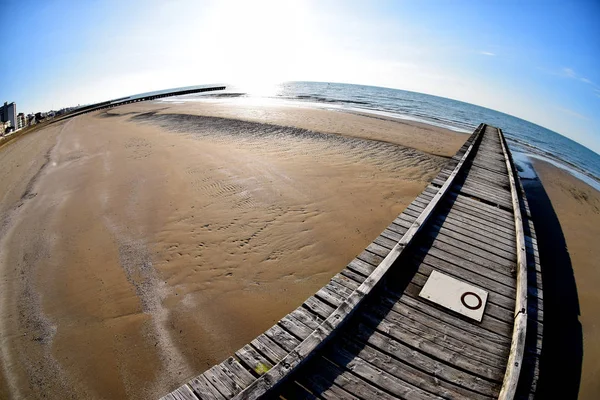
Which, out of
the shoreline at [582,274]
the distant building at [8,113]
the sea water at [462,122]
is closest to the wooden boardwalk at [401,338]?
the shoreline at [582,274]

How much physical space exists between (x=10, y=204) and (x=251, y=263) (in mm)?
9426

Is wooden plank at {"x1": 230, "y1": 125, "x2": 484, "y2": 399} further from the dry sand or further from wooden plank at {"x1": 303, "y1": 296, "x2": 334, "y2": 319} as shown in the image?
the dry sand

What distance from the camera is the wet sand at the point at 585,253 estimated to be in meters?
4.43

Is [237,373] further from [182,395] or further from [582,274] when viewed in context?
[582,274]

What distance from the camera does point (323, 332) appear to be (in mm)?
2857

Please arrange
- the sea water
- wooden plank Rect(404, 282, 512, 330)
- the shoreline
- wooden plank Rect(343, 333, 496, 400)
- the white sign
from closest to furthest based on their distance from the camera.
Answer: wooden plank Rect(343, 333, 496, 400) < wooden plank Rect(404, 282, 512, 330) < the white sign < the shoreline < the sea water

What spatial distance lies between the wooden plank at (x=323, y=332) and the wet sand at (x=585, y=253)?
136 inches

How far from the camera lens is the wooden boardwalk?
255 cm

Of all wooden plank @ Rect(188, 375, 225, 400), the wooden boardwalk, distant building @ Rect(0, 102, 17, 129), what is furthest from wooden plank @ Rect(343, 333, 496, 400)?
distant building @ Rect(0, 102, 17, 129)

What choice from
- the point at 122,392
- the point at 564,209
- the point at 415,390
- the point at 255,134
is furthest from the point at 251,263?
the point at 564,209

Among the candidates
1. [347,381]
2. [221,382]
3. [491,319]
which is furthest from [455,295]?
[221,382]

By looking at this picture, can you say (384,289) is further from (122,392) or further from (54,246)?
(54,246)

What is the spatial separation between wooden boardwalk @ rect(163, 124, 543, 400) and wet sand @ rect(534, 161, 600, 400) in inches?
68.9

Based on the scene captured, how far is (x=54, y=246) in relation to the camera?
21.9ft
